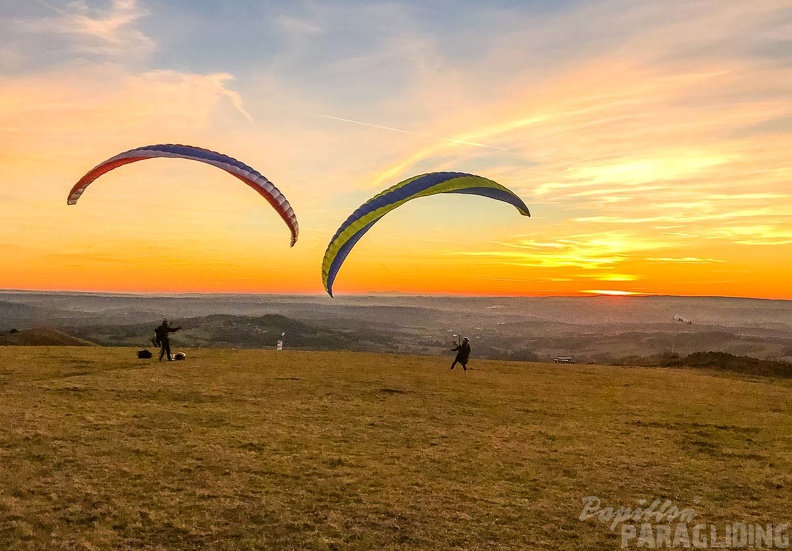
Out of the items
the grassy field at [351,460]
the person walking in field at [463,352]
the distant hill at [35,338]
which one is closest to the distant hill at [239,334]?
the distant hill at [35,338]

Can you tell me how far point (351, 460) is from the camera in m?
Result: 11.8

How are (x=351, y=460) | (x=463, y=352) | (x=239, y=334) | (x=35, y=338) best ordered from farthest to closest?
(x=239, y=334)
(x=35, y=338)
(x=463, y=352)
(x=351, y=460)

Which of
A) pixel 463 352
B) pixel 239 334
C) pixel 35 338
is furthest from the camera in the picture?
pixel 239 334

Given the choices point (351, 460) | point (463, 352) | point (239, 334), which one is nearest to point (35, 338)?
point (463, 352)

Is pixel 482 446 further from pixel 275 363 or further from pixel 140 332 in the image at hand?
pixel 140 332

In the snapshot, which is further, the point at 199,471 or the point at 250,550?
the point at 199,471

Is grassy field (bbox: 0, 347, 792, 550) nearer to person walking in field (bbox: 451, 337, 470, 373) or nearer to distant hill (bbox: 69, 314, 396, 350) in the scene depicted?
person walking in field (bbox: 451, 337, 470, 373)

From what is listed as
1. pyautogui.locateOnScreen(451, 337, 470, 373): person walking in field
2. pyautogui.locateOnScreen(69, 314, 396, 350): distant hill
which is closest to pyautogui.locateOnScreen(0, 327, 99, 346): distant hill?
pyautogui.locateOnScreen(451, 337, 470, 373): person walking in field

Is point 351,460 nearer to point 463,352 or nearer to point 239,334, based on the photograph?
point 463,352

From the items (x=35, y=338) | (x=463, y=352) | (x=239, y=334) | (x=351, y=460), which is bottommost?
(x=239, y=334)

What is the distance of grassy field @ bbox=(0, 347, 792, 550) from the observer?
8461 millimetres

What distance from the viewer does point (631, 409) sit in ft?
63.7

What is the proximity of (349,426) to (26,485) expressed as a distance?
7.78m

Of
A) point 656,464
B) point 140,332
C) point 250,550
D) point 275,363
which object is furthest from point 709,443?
point 140,332
